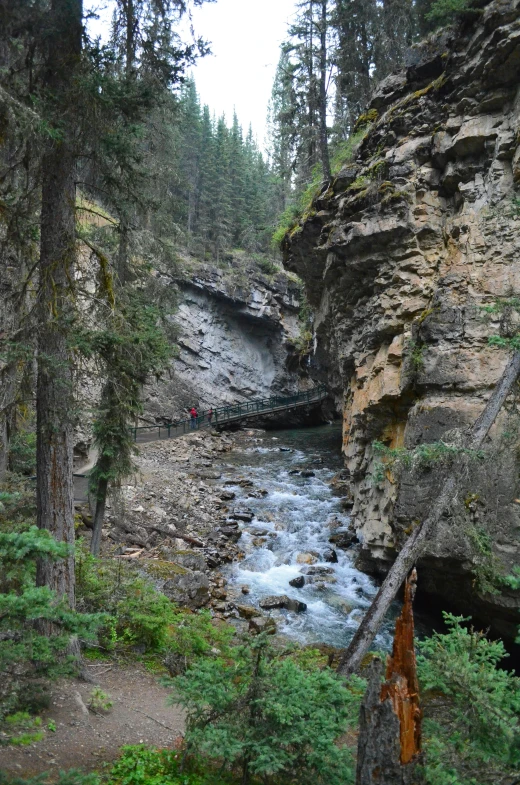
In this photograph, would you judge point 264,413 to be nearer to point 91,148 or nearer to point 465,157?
point 465,157

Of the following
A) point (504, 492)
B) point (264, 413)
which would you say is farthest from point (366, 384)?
point (264, 413)

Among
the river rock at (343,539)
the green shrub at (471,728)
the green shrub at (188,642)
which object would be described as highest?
the green shrub at (471,728)

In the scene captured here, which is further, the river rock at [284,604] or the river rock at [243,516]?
the river rock at [243,516]

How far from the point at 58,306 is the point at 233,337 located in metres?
32.5

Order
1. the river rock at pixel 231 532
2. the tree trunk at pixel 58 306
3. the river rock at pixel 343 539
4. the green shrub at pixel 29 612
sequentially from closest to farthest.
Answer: the green shrub at pixel 29 612 < the tree trunk at pixel 58 306 < the river rock at pixel 343 539 < the river rock at pixel 231 532

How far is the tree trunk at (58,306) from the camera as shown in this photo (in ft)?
19.9

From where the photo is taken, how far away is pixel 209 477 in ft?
73.8

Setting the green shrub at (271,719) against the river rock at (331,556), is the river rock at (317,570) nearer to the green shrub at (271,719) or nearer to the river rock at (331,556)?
the river rock at (331,556)

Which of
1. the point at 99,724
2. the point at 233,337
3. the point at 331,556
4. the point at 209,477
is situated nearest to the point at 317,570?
the point at 331,556

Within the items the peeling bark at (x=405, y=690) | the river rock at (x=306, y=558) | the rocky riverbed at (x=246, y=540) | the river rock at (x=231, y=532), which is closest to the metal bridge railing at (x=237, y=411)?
the rocky riverbed at (x=246, y=540)

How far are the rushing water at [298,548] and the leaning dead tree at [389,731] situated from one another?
7308 millimetres

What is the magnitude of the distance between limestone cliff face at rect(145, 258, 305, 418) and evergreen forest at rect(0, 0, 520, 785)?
13.9m

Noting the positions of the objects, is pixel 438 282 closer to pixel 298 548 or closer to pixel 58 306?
pixel 298 548

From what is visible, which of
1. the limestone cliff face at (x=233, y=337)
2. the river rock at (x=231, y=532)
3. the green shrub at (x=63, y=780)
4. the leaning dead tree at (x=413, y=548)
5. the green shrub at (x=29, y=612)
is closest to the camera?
the green shrub at (x=63, y=780)
